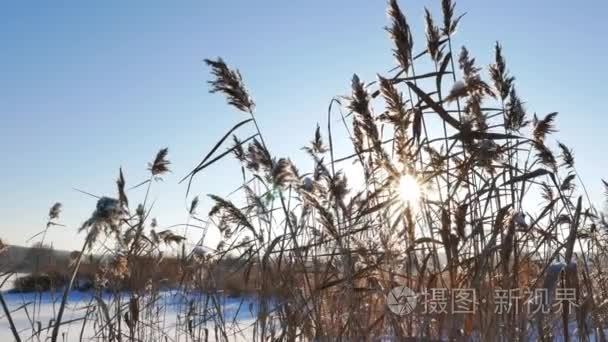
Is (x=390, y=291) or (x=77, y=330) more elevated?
(x=390, y=291)

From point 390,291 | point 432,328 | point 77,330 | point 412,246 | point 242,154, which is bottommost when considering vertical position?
point 77,330

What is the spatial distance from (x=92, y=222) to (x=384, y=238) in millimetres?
1250

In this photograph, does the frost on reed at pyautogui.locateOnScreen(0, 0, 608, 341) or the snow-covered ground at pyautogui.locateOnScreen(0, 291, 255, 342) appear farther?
the snow-covered ground at pyautogui.locateOnScreen(0, 291, 255, 342)

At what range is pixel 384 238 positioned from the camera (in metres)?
2.34

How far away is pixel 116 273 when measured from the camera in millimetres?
Answer: 3271

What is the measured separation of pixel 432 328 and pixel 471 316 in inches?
8.4

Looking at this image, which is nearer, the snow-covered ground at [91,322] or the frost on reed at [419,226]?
the frost on reed at [419,226]

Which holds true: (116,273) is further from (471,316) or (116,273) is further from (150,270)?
(471,316)

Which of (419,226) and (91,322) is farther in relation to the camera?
(91,322)

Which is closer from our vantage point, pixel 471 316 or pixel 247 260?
pixel 471 316

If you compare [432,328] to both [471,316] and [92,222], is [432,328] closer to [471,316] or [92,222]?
[471,316]

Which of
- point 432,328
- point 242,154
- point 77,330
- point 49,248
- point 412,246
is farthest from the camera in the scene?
point 77,330

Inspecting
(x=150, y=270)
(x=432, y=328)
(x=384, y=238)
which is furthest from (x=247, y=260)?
(x=150, y=270)

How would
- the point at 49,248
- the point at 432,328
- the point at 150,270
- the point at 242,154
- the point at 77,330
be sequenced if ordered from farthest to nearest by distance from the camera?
the point at 77,330
the point at 49,248
the point at 150,270
the point at 242,154
the point at 432,328
